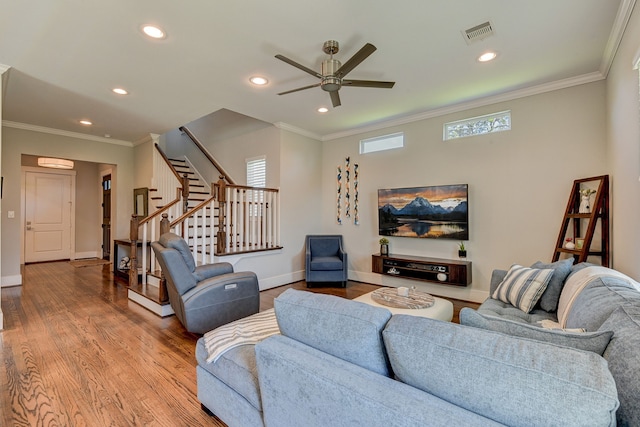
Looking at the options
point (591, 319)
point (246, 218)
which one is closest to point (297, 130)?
point (246, 218)

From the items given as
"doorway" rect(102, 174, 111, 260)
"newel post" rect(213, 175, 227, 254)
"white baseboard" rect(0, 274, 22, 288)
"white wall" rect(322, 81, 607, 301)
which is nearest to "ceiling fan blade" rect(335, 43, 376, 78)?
"white wall" rect(322, 81, 607, 301)

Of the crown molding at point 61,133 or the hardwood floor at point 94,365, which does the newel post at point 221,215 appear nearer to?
the hardwood floor at point 94,365

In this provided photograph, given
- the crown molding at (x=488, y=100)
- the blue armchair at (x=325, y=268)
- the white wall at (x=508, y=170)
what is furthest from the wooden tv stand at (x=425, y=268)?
the crown molding at (x=488, y=100)

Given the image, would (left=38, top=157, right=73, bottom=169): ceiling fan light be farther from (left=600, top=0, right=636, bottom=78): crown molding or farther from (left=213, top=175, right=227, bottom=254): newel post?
(left=600, top=0, right=636, bottom=78): crown molding

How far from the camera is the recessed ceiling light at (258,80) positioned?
3494mm

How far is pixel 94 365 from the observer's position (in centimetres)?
250

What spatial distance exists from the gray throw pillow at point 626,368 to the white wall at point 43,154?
292 inches

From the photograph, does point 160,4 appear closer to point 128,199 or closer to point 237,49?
point 237,49

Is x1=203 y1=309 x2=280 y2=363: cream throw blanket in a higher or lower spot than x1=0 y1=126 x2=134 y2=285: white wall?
lower

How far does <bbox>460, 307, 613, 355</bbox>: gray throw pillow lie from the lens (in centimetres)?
100

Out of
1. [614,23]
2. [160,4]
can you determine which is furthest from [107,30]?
[614,23]

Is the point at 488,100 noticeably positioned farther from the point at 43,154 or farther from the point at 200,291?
the point at 43,154

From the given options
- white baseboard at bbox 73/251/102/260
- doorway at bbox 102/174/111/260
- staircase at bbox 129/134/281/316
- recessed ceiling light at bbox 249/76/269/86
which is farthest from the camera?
white baseboard at bbox 73/251/102/260

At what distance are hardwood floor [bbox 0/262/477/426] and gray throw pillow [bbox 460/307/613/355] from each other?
5.40ft
